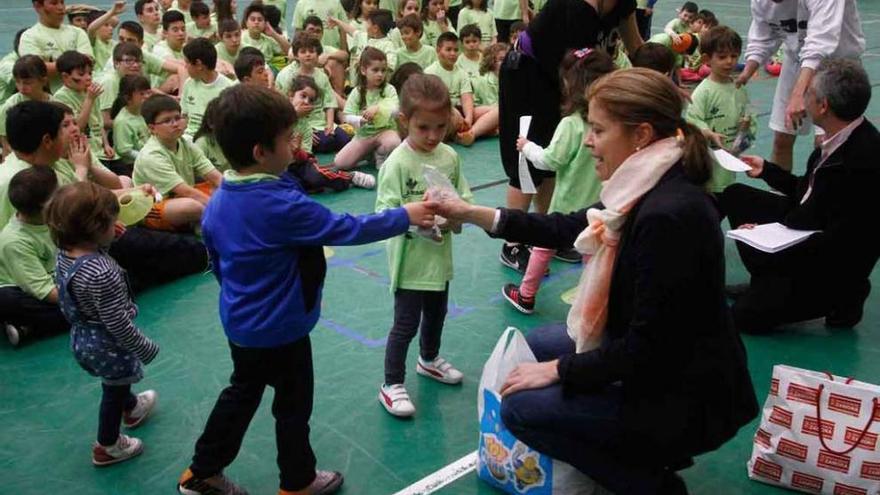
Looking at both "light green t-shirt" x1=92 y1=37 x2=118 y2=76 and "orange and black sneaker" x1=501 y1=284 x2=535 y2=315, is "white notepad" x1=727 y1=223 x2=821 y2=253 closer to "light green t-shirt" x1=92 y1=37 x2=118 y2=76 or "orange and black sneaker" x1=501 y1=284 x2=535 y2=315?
"orange and black sneaker" x1=501 y1=284 x2=535 y2=315

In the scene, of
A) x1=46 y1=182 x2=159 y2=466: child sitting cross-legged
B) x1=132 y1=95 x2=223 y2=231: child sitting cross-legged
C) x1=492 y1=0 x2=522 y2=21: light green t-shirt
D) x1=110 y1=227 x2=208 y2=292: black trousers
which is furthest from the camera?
x1=492 y1=0 x2=522 y2=21: light green t-shirt

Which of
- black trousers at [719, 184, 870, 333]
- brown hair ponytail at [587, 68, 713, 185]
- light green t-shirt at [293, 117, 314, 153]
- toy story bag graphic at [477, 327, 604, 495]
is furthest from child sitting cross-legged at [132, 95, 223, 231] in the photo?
brown hair ponytail at [587, 68, 713, 185]

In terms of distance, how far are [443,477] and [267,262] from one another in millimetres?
1074

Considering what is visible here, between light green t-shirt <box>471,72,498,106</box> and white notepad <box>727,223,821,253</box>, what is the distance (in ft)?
16.2

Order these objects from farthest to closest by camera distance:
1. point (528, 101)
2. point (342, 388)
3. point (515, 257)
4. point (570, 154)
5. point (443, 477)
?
point (515, 257) < point (528, 101) < point (570, 154) < point (342, 388) < point (443, 477)

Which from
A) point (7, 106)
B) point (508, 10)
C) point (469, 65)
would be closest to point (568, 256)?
point (7, 106)

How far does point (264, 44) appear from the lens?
31.1 ft

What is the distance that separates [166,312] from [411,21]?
17.2 feet

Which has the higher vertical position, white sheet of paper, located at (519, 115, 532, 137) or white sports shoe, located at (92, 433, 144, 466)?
white sheet of paper, located at (519, 115, 532, 137)

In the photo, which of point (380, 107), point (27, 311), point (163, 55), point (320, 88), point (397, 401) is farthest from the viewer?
point (163, 55)

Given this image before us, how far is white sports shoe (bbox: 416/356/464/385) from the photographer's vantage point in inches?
147

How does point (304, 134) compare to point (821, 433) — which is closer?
point (821, 433)

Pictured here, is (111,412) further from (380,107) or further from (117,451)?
(380,107)

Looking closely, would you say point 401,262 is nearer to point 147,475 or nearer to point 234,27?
point 147,475
